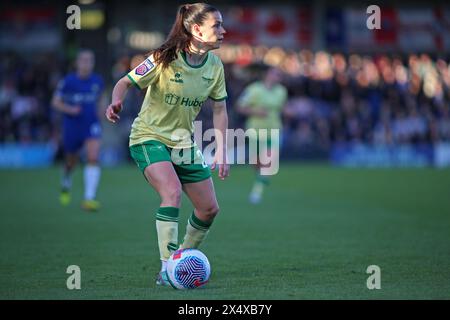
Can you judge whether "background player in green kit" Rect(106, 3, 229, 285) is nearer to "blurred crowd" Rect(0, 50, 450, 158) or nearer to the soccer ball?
the soccer ball

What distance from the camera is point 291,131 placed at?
105 feet

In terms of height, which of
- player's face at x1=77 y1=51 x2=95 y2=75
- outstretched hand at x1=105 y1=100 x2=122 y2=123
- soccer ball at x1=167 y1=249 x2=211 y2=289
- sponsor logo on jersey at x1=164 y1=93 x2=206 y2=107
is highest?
player's face at x1=77 y1=51 x2=95 y2=75

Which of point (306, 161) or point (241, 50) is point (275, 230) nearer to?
point (306, 161)

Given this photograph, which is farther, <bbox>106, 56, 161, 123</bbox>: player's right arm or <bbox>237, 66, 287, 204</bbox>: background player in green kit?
<bbox>237, 66, 287, 204</bbox>: background player in green kit

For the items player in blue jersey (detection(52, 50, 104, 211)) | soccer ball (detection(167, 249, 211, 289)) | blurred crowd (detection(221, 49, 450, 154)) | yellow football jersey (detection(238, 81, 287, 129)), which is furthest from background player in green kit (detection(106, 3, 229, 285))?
blurred crowd (detection(221, 49, 450, 154))

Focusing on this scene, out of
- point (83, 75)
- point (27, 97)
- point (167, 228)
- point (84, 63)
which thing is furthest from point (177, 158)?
point (27, 97)

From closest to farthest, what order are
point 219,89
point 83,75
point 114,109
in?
point 114,109 → point 219,89 → point 83,75

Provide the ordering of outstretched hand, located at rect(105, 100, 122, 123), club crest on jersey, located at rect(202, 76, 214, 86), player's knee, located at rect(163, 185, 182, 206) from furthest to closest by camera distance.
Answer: club crest on jersey, located at rect(202, 76, 214, 86) → player's knee, located at rect(163, 185, 182, 206) → outstretched hand, located at rect(105, 100, 122, 123)

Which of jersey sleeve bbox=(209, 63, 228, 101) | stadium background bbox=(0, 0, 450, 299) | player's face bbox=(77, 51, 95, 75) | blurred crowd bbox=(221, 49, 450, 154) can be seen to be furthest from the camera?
blurred crowd bbox=(221, 49, 450, 154)

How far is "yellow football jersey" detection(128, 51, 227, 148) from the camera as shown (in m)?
7.91

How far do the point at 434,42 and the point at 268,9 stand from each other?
21.9ft

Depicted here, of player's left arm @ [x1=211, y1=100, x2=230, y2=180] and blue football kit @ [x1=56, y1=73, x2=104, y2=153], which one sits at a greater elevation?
blue football kit @ [x1=56, y1=73, x2=104, y2=153]

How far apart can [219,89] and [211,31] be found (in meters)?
0.67

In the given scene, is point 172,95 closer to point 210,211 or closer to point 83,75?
point 210,211
